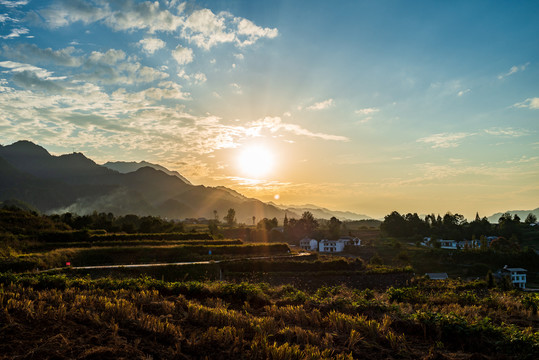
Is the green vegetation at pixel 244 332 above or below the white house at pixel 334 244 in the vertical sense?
above

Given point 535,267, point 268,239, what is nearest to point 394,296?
point 535,267

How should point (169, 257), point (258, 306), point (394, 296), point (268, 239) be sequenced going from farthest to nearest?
point (268, 239)
point (169, 257)
point (394, 296)
point (258, 306)

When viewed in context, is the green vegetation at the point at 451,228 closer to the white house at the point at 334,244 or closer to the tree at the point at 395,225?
the tree at the point at 395,225

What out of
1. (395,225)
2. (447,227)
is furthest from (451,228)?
(395,225)


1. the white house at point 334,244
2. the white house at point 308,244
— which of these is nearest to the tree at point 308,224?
the white house at point 308,244

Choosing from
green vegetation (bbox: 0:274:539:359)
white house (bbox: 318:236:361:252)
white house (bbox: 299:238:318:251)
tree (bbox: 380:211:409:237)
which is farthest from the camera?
tree (bbox: 380:211:409:237)

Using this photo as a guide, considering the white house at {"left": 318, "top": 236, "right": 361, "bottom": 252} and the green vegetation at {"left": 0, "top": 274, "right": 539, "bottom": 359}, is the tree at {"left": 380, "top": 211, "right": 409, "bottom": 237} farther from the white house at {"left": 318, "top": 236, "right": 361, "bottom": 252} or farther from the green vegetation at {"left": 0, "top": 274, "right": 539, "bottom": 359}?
the green vegetation at {"left": 0, "top": 274, "right": 539, "bottom": 359}

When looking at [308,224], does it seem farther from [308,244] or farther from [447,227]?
[447,227]

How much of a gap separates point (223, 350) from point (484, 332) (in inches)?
261

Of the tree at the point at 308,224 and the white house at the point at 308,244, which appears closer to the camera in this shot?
the white house at the point at 308,244

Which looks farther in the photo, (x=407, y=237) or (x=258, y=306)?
(x=407, y=237)

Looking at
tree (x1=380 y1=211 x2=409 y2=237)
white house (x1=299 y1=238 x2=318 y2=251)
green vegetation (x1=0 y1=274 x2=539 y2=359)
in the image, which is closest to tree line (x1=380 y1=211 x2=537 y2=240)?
tree (x1=380 y1=211 x2=409 y2=237)

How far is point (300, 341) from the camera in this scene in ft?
24.9

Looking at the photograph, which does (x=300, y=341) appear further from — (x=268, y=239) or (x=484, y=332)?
(x=268, y=239)
